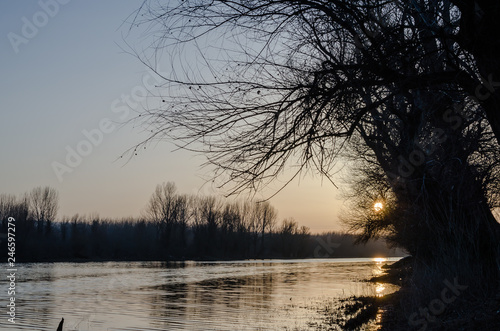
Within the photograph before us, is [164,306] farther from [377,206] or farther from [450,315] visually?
[450,315]

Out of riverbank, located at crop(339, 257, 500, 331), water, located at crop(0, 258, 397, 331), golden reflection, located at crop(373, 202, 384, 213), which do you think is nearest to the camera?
riverbank, located at crop(339, 257, 500, 331)

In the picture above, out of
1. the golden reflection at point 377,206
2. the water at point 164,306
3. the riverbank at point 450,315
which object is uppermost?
the golden reflection at point 377,206

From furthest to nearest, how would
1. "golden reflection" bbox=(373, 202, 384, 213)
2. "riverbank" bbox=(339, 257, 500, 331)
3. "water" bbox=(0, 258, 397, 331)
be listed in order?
"golden reflection" bbox=(373, 202, 384, 213) < "water" bbox=(0, 258, 397, 331) < "riverbank" bbox=(339, 257, 500, 331)

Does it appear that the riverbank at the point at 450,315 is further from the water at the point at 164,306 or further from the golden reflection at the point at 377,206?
the golden reflection at the point at 377,206

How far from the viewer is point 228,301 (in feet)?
80.6

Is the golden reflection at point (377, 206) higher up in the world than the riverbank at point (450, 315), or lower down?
higher up

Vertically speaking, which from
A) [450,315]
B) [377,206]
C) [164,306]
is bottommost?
[164,306]

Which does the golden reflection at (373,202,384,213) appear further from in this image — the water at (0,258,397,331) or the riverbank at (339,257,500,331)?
the riverbank at (339,257,500,331)

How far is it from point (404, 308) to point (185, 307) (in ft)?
36.5

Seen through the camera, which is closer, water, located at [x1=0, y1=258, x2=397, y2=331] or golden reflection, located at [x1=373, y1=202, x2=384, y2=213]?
water, located at [x1=0, y1=258, x2=397, y2=331]

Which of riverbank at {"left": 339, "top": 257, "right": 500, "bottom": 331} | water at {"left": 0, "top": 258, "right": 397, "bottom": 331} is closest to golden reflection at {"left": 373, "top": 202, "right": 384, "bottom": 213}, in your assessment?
water at {"left": 0, "top": 258, "right": 397, "bottom": 331}

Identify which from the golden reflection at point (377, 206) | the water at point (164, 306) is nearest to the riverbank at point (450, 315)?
the water at point (164, 306)

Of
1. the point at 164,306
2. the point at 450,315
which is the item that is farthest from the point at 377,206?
the point at 450,315

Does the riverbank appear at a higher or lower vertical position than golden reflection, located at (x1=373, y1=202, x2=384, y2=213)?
lower
